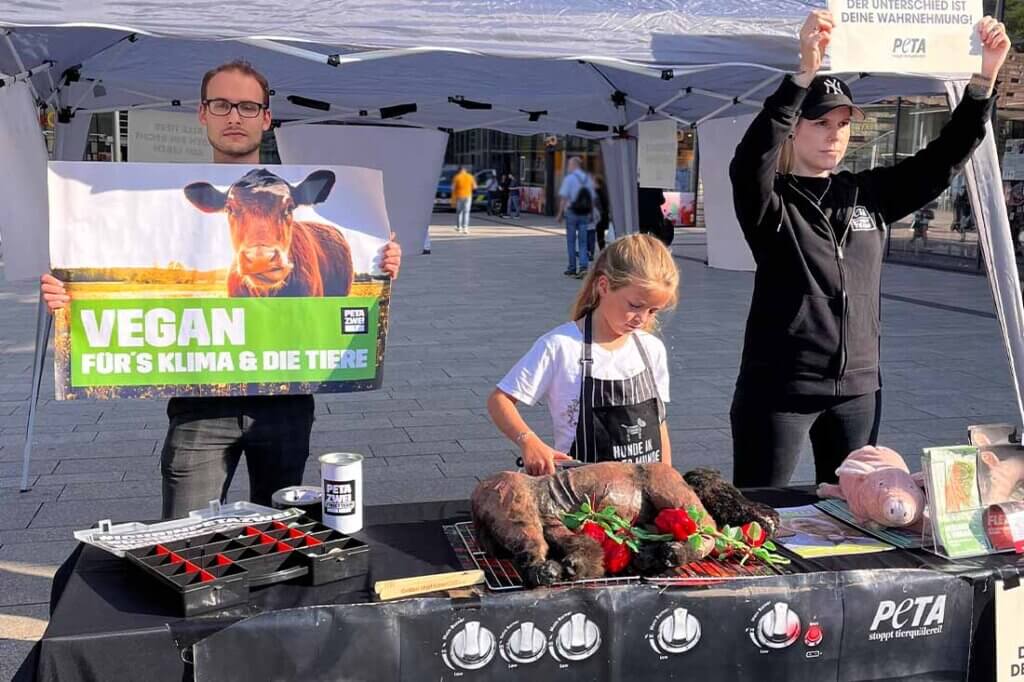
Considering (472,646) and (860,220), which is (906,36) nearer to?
(860,220)

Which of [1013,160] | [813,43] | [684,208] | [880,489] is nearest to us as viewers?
[880,489]

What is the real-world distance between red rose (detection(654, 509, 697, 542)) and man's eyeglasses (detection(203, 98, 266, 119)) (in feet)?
5.42

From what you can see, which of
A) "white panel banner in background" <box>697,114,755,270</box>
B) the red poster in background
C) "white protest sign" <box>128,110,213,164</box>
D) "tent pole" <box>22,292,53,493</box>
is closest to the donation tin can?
"tent pole" <box>22,292,53,493</box>

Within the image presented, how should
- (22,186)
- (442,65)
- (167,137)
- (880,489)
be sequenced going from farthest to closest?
(442,65) < (167,137) < (22,186) < (880,489)

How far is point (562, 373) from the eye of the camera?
2.67 metres

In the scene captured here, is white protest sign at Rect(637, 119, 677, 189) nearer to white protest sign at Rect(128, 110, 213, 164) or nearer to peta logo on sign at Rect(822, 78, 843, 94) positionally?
white protest sign at Rect(128, 110, 213, 164)

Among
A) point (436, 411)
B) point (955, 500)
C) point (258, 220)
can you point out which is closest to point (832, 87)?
point (955, 500)

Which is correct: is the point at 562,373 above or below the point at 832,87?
below

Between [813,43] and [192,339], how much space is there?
1986 millimetres

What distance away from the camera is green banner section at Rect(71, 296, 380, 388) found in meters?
2.71

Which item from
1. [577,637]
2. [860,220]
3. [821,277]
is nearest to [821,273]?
[821,277]

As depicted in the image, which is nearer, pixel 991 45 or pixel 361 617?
pixel 361 617

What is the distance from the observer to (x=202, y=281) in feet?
9.14

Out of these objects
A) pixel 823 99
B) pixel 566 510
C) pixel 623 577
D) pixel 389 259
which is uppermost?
pixel 823 99
